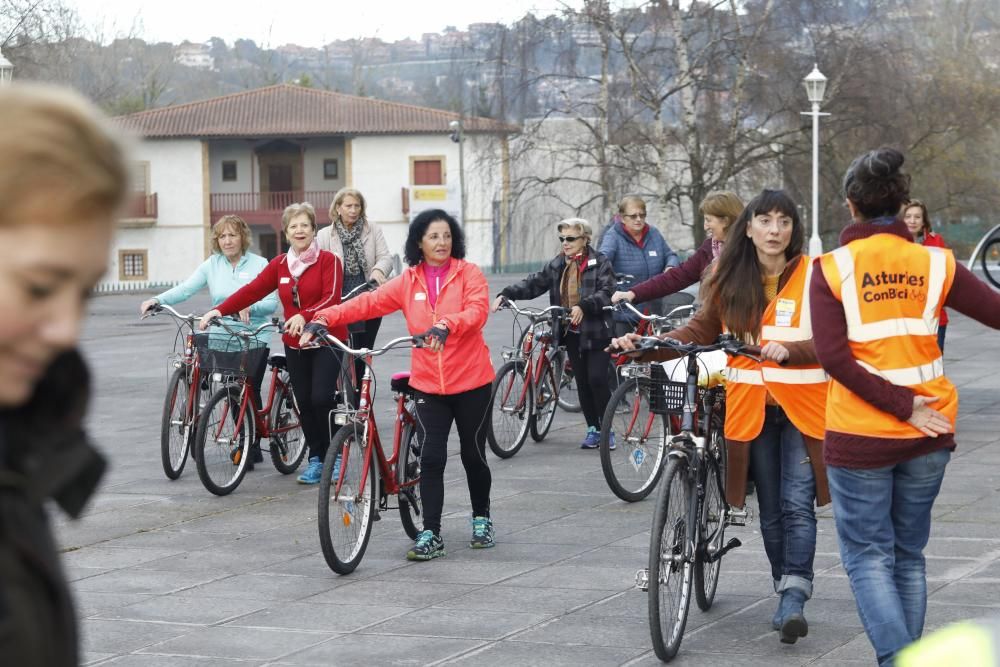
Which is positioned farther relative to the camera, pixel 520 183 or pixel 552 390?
pixel 520 183

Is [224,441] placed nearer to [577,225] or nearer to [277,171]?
[577,225]

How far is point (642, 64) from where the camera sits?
3753 centimetres

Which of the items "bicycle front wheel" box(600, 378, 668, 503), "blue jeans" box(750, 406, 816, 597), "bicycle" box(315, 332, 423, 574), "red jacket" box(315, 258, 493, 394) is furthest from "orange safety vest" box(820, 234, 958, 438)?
"bicycle front wheel" box(600, 378, 668, 503)

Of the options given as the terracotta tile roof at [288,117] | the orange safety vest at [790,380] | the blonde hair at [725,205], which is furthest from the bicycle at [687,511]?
the terracotta tile roof at [288,117]

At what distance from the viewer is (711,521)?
21.4 ft

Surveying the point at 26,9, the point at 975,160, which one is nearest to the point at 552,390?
the point at 26,9

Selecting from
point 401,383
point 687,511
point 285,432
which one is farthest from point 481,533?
point 285,432

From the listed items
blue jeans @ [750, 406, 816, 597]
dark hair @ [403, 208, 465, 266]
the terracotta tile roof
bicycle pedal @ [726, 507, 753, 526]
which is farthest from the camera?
the terracotta tile roof

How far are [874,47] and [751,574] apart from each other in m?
32.3

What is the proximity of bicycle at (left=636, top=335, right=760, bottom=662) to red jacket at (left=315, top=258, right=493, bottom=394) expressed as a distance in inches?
56.2

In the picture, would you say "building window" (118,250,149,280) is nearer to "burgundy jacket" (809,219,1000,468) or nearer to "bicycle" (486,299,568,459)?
"bicycle" (486,299,568,459)

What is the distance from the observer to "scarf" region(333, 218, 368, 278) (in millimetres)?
11570

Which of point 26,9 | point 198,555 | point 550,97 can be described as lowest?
point 198,555

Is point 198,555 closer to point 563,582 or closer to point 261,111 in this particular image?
point 563,582
